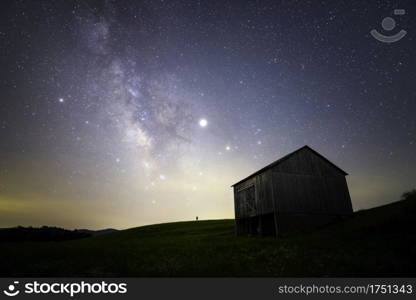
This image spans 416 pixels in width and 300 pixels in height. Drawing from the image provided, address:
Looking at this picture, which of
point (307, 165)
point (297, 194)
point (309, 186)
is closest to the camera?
point (297, 194)

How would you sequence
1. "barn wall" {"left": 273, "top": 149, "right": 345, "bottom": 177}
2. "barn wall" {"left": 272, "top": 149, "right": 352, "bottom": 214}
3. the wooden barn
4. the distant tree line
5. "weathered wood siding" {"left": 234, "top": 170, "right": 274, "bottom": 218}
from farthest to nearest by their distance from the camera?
the distant tree line → "barn wall" {"left": 273, "top": 149, "right": 345, "bottom": 177} → "weathered wood siding" {"left": 234, "top": 170, "right": 274, "bottom": 218} → "barn wall" {"left": 272, "top": 149, "right": 352, "bottom": 214} → the wooden barn

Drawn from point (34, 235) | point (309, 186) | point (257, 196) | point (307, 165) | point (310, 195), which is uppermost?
point (307, 165)

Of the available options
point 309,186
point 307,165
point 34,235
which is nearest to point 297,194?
point 309,186

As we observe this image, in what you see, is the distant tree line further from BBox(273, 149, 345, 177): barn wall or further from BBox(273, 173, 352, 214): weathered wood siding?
BBox(273, 149, 345, 177): barn wall

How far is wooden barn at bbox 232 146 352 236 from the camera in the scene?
77.8 ft

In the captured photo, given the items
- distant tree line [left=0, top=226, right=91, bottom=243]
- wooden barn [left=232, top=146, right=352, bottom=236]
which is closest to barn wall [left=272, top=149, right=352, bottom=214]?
wooden barn [left=232, top=146, right=352, bottom=236]

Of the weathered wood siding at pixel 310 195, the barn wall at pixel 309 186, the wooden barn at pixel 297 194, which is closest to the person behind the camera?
the wooden barn at pixel 297 194

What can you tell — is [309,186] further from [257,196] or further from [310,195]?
[257,196]

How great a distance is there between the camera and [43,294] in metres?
7.23

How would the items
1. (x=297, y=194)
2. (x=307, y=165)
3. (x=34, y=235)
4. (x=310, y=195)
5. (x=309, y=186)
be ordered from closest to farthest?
(x=297, y=194), (x=310, y=195), (x=309, y=186), (x=307, y=165), (x=34, y=235)

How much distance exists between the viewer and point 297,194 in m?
24.6

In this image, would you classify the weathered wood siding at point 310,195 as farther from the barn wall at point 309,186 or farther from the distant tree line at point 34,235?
the distant tree line at point 34,235

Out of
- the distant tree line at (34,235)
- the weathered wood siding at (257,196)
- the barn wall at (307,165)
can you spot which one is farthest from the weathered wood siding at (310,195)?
the distant tree line at (34,235)

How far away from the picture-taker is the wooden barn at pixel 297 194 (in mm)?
23719
